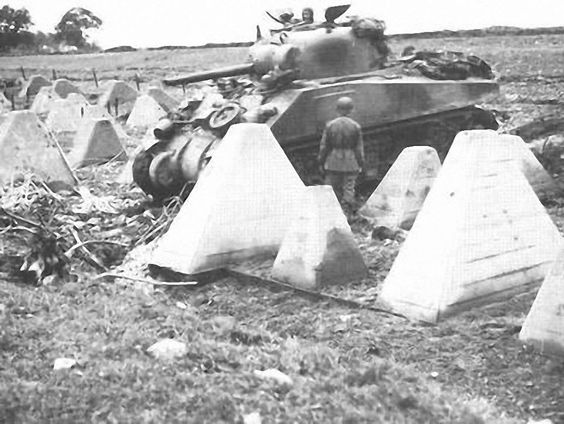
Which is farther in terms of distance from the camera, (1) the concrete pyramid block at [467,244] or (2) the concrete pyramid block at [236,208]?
(2) the concrete pyramid block at [236,208]

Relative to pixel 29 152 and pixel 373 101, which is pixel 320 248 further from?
pixel 29 152

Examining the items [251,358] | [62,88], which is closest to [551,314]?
[251,358]

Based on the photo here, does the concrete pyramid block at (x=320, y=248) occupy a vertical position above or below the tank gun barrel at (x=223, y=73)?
below

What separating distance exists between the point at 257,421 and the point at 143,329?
1690mm

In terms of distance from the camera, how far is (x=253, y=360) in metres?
4.87

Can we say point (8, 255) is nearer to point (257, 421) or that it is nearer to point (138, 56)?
point (257, 421)

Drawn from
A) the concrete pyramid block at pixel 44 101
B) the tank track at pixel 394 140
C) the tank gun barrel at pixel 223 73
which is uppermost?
the tank gun barrel at pixel 223 73

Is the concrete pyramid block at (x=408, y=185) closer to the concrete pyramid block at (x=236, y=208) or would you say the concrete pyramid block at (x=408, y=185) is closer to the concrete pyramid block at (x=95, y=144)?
the concrete pyramid block at (x=236, y=208)

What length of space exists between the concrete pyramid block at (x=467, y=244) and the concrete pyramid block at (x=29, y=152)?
7.03 m

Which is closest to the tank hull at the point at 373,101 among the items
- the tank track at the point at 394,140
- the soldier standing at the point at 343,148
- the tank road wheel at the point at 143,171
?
the tank track at the point at 394,140

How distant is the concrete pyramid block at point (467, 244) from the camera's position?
6348 mm

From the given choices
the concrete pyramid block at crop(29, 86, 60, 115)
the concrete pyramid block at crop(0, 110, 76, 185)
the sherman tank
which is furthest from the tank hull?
the concrete pyramid block at crop(29, 86, 60, 115)

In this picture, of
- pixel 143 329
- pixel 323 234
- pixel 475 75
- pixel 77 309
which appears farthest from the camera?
pixel 475 75

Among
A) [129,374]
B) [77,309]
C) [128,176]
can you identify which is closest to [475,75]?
[128,176]
